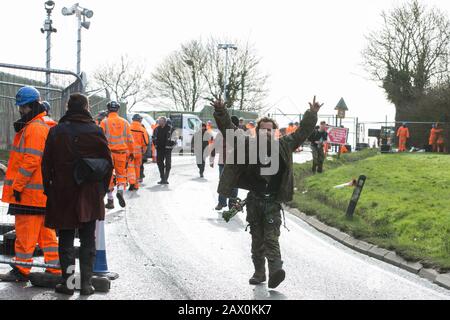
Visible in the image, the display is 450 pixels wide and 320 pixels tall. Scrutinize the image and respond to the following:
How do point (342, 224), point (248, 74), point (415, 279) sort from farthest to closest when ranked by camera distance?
1. point (248, 74)
2. point (342, 224)
3. point (415, 279)

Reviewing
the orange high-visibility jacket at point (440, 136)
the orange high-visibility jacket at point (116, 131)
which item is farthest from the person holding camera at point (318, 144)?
the orange high-visibility jacket at point (440, 136)

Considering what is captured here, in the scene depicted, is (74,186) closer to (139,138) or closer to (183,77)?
(139,138)

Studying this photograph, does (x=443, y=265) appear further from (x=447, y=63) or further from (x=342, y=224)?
(x=447, y=63)


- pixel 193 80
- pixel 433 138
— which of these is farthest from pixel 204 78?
pixel 433 138

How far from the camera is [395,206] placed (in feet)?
47.1

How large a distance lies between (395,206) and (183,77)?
55654 mm

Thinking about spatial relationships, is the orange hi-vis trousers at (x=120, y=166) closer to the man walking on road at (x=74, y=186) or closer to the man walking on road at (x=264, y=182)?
the man walking on road at (x=264, y=182)

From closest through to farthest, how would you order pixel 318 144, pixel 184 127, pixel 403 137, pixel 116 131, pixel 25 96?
pixel 25 96
pixel 116 131
pixel 318 144
pixel 184 127
pixel 403 137

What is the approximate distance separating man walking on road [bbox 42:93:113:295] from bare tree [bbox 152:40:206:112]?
6097 cm

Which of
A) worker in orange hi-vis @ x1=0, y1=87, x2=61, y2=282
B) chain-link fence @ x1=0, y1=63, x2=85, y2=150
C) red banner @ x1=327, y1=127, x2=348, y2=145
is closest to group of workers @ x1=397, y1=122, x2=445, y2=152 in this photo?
red banner @ x1=327, y1=127, x2=348, y2=145

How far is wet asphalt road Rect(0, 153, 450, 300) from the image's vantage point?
24.9 feet

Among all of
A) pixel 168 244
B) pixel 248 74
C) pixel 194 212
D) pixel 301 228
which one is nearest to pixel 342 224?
pixel 301 228
